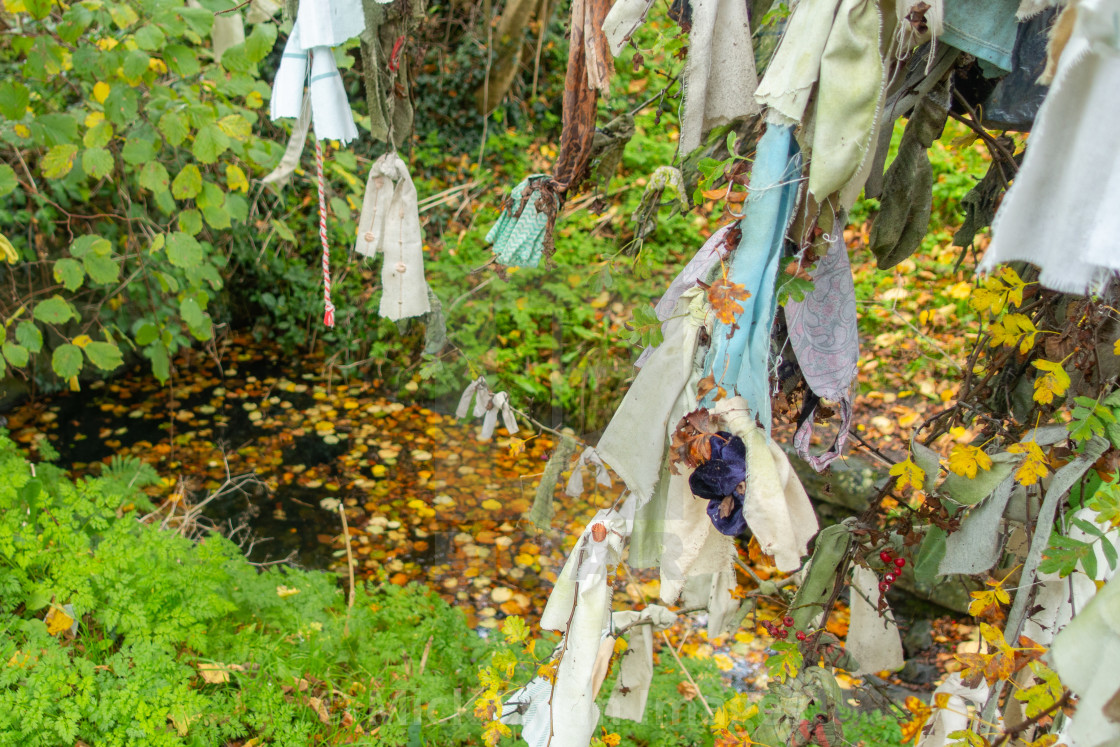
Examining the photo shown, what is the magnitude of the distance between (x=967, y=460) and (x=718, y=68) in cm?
84

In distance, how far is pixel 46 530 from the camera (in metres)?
2.74

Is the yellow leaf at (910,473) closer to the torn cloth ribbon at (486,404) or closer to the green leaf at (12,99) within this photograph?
the torn cloth ribbon at (486,404)

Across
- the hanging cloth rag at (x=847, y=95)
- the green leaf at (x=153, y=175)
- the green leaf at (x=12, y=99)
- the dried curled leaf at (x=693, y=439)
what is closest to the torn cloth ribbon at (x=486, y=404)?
the dried curled leaf at (x=693, y=439)

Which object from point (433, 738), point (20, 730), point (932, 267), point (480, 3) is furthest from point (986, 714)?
point (480, 3)

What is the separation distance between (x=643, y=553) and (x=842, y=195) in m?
0.78

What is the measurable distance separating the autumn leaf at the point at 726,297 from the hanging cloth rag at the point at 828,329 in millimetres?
220

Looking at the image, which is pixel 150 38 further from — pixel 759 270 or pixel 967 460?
pixel 967 460

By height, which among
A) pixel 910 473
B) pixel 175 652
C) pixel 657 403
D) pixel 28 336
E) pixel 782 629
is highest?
pixel 657 403

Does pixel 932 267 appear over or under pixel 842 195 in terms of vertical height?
under

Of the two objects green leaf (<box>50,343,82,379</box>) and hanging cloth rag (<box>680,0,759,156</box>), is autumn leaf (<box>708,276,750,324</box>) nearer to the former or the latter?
hanging cloth rag (<box>680,0,759,156</box>)

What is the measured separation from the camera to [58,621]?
8.45 ft

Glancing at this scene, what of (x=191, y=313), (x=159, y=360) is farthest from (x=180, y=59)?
(x=159, y=360)

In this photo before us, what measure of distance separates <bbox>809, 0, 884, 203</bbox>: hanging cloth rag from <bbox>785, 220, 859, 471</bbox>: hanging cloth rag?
310 millimetres

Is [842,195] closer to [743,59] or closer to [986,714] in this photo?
[743,59]
